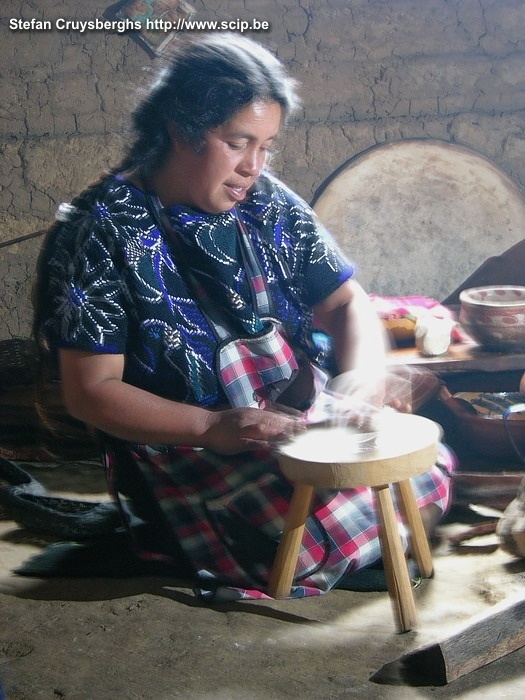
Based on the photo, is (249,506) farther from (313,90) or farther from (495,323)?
(313,90)

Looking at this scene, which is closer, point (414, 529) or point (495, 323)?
point (414, 529)

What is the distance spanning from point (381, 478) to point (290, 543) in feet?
1.03

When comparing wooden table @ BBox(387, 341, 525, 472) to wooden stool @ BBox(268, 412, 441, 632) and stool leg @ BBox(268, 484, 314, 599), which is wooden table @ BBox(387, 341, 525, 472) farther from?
stool leg @ BBox(268, 484, 314, 599)

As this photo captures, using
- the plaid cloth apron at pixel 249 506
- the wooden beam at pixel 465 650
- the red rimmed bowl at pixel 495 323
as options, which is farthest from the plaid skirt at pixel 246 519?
the red rimmed bowl at pixel 495 323

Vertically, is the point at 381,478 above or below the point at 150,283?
below

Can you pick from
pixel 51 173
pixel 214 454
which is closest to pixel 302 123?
pixel 51 173

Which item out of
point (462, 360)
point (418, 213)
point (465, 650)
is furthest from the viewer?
point (418, 213)

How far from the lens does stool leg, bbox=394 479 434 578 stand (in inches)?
86.7

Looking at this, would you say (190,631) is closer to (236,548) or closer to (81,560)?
(236,548)

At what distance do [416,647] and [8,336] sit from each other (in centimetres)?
173

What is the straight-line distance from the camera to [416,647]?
2.02 metres

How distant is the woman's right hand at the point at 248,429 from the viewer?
2.16 meters

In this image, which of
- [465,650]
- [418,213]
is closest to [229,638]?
[465,650]

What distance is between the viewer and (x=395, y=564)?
2.08 meters
